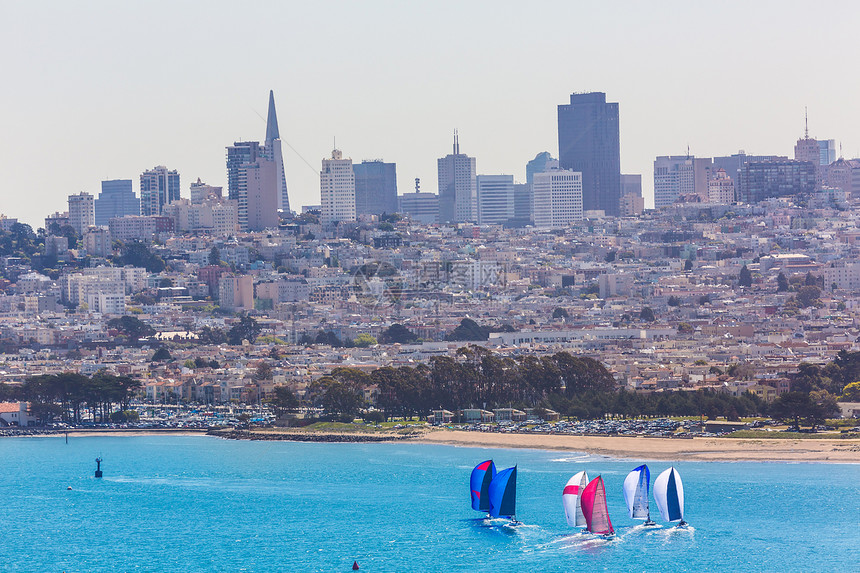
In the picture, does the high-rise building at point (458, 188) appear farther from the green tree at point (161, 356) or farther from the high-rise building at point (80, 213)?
the green tree at point (161, 356)

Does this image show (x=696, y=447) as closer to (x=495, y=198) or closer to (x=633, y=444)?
(x=633, y=444)

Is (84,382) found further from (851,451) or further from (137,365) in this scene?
(851,451)

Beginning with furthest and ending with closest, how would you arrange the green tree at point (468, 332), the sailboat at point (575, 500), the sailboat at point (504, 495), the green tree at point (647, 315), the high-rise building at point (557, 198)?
the high-rise building at point (557, 198) < the green tree at point (647, 315) < the green tree at point (468, 332) < the sailboat at point (504, 495) < the sailboat at point (575, 500)

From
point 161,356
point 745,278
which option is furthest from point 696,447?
point 745,278

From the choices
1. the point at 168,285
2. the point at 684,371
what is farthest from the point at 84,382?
the point at 168,285

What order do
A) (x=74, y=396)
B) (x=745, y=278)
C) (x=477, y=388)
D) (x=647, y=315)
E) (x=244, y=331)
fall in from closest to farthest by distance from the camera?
(x=477, y=388) < (x=74, y=396) < (x=244, y=331) < (x=647, y=315) < (x=745, y=278)

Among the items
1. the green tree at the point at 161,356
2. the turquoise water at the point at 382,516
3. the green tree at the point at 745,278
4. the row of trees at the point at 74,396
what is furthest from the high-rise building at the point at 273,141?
the turquoise water at the point at 382,516
